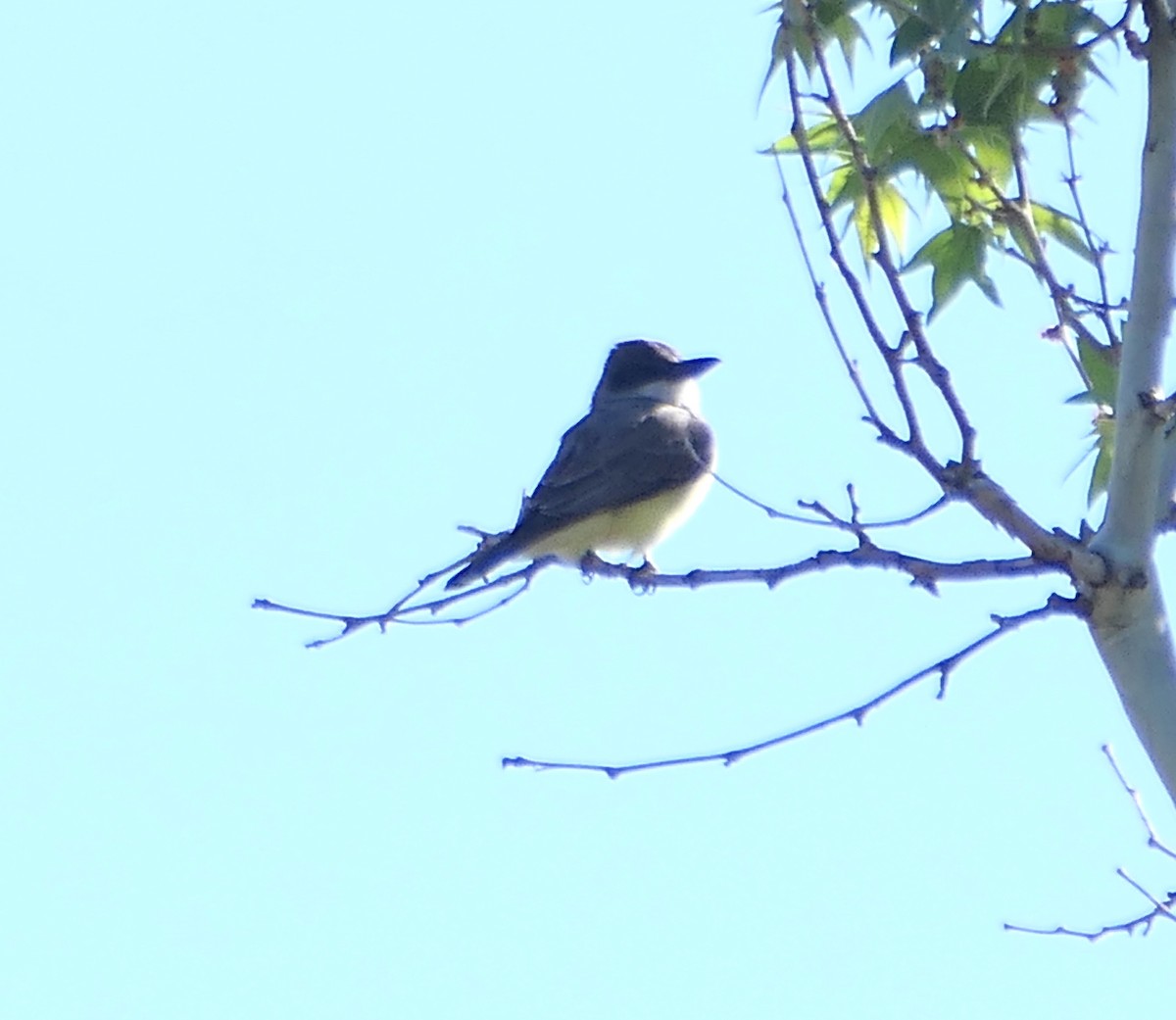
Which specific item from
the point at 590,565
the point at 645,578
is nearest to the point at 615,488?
the point at 590,565

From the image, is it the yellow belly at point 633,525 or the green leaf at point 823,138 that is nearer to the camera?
the green leaf at point 823,138

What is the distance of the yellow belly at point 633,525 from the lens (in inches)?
305

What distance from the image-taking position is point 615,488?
7.89 meters

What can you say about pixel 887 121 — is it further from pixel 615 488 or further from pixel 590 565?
pixel 615 488

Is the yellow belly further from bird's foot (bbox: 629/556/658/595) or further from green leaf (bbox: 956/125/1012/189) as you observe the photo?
green leaf (bbox: 956/125/1012/189)

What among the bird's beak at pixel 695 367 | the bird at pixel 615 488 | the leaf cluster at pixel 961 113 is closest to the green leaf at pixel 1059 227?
the leaf cluster at pixel 961 113

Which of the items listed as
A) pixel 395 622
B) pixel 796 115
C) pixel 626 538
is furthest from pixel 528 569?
pixel 626 538

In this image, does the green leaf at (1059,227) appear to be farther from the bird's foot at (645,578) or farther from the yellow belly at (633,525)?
the yellow belly at (633,525)

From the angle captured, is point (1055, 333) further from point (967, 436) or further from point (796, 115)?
point (796, 115)

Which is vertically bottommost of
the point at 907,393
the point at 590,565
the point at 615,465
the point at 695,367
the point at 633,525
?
the point at 907,393

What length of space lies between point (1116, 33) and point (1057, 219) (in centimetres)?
46

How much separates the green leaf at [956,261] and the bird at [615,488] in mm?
2947

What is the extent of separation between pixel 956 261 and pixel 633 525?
3.96 m

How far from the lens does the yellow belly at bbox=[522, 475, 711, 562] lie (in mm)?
7738
